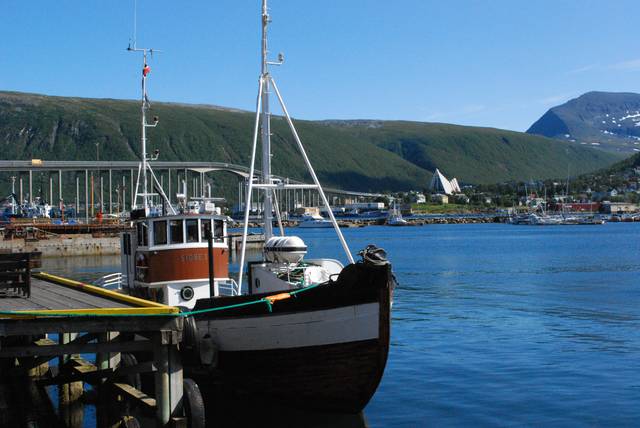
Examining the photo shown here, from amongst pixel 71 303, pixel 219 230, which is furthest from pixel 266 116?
pixel 71 303

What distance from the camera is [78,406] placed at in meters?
21.7

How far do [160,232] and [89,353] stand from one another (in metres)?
6.20

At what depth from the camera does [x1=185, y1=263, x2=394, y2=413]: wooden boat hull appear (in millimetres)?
19062

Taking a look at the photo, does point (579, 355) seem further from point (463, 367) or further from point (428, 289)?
point (428, 289)

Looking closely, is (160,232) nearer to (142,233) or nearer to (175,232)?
(175,232)

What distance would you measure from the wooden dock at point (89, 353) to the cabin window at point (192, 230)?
3.79 m

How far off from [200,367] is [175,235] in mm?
5300

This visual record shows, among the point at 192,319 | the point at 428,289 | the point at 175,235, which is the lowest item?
the point at 428,289

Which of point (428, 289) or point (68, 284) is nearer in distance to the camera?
point (68, 284)

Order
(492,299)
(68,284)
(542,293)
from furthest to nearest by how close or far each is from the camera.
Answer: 1. (542,293)
2. (492,299)
3. (68,284)

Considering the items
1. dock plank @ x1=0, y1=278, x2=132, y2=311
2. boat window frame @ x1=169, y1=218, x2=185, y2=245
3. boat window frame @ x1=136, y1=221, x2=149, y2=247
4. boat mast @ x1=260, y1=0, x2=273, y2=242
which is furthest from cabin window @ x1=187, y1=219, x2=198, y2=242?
dock plank @ x1=0, y1=278, x2=132, y2=311

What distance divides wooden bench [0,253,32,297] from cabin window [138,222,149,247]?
578 cm

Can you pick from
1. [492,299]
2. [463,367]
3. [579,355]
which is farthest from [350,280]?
[492,299]

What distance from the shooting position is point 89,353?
19469 mm
